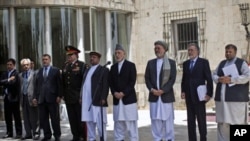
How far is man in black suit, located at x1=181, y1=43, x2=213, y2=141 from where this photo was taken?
26.0 ft

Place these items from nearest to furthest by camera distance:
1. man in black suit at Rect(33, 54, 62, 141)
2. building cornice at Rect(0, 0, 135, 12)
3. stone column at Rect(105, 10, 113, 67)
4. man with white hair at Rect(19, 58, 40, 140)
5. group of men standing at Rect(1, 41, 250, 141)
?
group of men standing at Rect(1, 41, 250, 141) → man in black suit at Rect(33, 54, 62, 141) → man with white hair at Rect(19, 58, 40, 140) → building cornice at Rect(0, 0, 135, 12) → stone column at Rect(105, 10, 113, 67)

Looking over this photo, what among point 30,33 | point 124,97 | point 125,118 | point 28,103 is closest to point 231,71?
point 124,97

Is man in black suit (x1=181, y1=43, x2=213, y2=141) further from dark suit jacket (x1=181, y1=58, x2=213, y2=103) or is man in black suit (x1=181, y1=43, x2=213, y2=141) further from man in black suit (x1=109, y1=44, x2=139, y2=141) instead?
man in black suit (x1=109, y1=44, x2=139, y2=141)

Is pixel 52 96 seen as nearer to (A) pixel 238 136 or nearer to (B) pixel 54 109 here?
(B) pixel 54 109

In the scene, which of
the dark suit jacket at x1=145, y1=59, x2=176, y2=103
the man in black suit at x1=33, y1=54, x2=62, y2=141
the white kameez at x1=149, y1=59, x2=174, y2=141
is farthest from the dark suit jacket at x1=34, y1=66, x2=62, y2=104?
the white kameez at x1=149, y1=59, x2=174, y2=141

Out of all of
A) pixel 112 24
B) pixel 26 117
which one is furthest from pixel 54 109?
pixel 112 24

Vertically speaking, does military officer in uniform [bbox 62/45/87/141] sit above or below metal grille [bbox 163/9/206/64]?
below

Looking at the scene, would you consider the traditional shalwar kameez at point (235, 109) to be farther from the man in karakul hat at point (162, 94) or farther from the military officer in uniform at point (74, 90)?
the military officer in uniform at point (74, 90)

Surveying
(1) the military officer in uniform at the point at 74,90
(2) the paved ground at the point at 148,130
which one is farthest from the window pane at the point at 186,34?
(1) the military officer in uniform at the point at 74,90

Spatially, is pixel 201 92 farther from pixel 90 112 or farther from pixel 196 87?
pixel 90 112

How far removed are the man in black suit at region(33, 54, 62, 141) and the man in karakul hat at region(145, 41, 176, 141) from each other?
2379 millimetres

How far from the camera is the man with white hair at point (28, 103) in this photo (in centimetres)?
1023

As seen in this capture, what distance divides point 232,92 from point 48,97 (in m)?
4.07

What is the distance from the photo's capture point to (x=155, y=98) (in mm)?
8227
